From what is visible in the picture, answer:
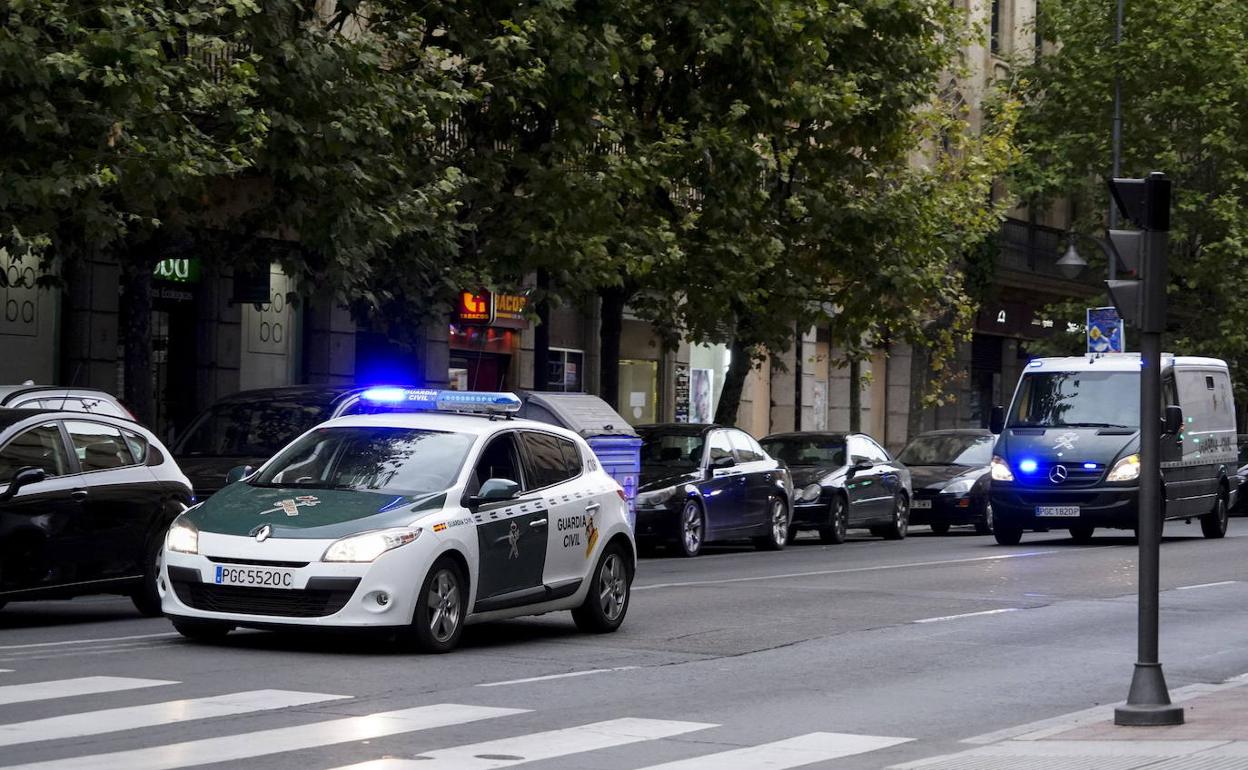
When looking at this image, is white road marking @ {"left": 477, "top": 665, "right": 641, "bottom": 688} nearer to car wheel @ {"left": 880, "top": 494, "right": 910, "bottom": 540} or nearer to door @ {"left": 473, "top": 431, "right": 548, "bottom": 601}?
door @ {"left": 473, "top": 431, "right": 548, "bottom": 601}

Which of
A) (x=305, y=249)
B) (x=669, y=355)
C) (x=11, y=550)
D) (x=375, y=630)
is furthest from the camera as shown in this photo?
(x=669, y=355)

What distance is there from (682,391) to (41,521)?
29738 millimetres

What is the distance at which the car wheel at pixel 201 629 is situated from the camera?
12586mm

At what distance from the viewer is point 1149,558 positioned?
1023 cm

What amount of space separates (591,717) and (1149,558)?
282 centimetres

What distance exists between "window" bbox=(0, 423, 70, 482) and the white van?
52.9 feet

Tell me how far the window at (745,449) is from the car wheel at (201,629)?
1408 centimetres

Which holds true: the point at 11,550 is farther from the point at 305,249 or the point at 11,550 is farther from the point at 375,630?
the point at 305,249

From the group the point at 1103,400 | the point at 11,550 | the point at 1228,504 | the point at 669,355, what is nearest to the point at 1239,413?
the point at 669,355

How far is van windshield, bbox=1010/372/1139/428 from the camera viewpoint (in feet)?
91.4

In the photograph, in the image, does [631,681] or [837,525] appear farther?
[837,525]

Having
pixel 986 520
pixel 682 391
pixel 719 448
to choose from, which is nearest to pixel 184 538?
pixel 719 448

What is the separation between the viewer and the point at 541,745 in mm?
9328

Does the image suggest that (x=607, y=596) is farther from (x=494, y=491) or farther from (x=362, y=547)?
(x=362, y=547)
